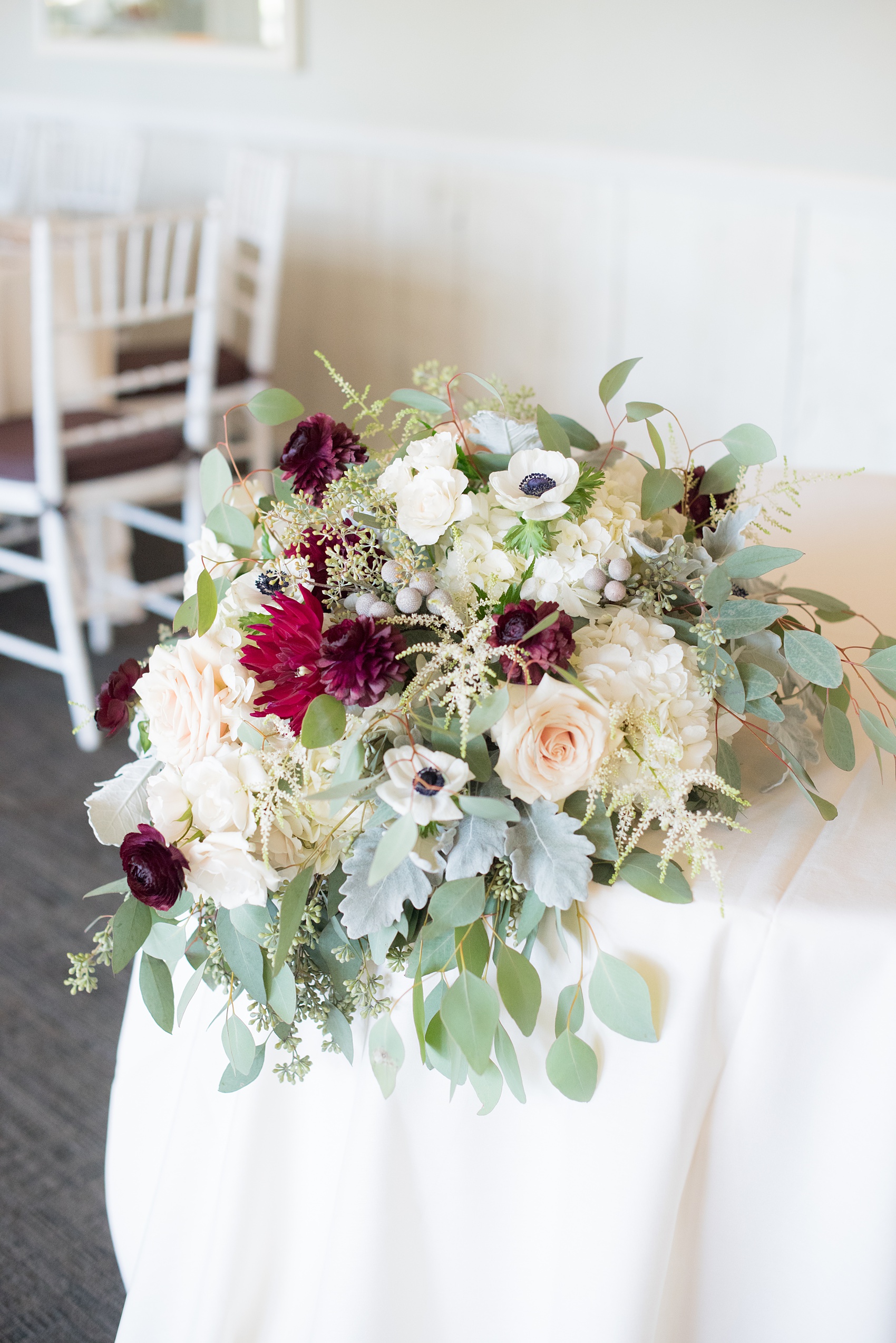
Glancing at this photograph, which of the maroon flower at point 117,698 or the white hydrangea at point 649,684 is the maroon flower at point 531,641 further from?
the maroon flower at point 117,698

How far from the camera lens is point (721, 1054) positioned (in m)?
0.81

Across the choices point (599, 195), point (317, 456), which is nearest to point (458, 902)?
point (317, 456)

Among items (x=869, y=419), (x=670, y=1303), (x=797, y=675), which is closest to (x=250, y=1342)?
(x=670, y=1303)

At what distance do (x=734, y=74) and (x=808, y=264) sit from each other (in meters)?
0.48

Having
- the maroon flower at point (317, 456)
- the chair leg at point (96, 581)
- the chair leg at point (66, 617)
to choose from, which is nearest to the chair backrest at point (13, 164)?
the chair leg at point (96, 581)

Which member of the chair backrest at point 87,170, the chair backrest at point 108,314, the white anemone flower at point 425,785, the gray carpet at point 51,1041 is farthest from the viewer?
the chair backrest at point 87,170

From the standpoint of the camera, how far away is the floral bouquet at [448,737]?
748 mm

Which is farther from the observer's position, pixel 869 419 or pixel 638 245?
pixel 638 245

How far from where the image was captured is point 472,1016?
0.77 meters

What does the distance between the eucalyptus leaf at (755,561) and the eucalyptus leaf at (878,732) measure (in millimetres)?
142

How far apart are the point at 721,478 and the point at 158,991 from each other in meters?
0.63

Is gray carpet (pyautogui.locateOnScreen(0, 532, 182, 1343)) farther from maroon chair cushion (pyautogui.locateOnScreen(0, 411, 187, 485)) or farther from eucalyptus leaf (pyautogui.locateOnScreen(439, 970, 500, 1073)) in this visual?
eucalyptus leaf (pyautogui.locateOnScreen(439, 970, 500, 1073))

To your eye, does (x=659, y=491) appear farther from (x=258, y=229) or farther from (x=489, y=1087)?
(x=258, y=229)

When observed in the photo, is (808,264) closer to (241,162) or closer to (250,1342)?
(241,162)
